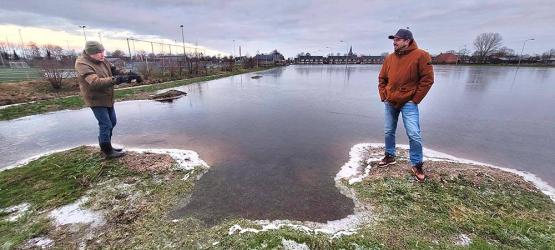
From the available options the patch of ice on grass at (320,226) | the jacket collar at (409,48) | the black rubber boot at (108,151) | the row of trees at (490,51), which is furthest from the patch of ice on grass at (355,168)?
the row of trees at (490,51)

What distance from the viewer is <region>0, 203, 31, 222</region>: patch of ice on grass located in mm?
2723

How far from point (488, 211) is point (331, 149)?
2.56 metres

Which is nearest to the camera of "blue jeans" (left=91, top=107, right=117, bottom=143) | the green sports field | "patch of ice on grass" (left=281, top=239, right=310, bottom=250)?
"patch of ice on grass" (left=281, top=239, right=310, bottom=250)

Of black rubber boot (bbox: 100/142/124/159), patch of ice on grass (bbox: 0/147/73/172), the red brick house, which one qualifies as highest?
the red brick house

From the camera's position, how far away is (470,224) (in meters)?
2.52

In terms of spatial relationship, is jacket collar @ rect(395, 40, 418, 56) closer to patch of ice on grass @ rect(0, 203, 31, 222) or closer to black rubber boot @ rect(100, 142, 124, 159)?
black rubber boot @ rect(100, 142, 124, 159)

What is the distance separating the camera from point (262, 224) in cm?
265

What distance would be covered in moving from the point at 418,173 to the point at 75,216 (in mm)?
4026

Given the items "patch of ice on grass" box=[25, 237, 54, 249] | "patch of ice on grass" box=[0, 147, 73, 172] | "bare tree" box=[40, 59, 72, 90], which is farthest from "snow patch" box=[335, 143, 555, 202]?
"bare tree" box=[40, 59, 72, 90]

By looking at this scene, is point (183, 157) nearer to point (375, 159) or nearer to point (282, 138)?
point (282, 138)

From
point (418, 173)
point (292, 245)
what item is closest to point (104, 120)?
point (292, 245)

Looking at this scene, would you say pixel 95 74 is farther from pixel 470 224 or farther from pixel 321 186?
pixel 470 224

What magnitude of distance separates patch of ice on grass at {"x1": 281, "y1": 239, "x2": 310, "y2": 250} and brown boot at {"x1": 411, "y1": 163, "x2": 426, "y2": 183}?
1948 mm

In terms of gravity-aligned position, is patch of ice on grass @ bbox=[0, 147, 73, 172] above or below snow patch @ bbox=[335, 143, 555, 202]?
above
